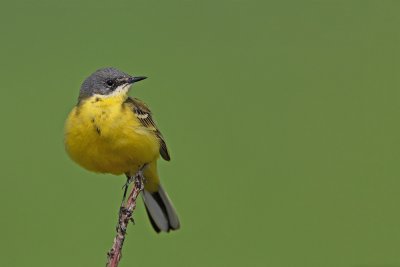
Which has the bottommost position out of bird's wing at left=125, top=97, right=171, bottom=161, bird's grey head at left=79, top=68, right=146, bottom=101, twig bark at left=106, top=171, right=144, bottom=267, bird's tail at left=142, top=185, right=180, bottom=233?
twig bark at left=106, top=171, right=144, bottom=267

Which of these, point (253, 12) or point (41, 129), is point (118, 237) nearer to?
point (41, 129)

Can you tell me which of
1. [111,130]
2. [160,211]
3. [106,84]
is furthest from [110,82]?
[160,211]

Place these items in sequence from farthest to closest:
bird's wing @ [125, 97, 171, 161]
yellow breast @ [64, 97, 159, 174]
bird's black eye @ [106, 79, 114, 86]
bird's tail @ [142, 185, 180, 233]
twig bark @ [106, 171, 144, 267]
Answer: bird's tail @ [142, 185, 180, 233] → bird's black eye @ [106, 79, 114, 86] → bird's wing @ [125, 97, 171, 161] → yellow breast @ [64, 97, 159, 174] → twig bark @ [106, 171, 144, 267]

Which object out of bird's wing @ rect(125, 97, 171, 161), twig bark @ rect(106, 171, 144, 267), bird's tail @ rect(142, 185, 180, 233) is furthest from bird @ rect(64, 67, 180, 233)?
twig bark @ rect(106, 171, 144, 267)

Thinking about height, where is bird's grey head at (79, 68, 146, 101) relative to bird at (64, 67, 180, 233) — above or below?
above

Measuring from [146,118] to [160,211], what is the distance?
2.97ft

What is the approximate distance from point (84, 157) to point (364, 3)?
939 cm

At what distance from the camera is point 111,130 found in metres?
6.26

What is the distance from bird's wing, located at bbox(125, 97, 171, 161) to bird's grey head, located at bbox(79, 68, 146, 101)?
0.41 feet

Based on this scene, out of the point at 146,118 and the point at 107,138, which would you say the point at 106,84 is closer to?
the point at 146,118

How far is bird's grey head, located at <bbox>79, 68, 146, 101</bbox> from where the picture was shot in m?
6.65

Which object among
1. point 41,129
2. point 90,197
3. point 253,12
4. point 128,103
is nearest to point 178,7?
point 253,12

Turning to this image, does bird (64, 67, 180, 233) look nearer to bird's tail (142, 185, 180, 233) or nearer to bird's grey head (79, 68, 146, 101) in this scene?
bird's grey head (79, 68, 146, 101)

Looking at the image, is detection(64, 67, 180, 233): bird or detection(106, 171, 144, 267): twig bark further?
detection(64, 67, 180, 233): bird
